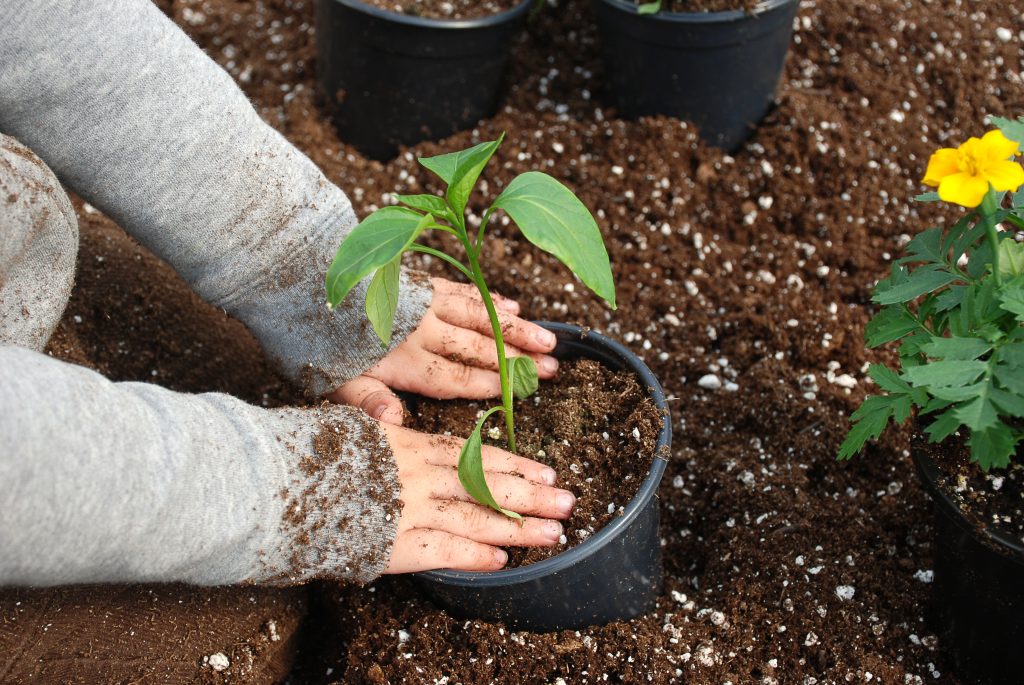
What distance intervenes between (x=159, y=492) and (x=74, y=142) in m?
0.55

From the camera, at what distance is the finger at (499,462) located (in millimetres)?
1236

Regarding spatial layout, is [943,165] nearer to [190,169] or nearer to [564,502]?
[564,502]

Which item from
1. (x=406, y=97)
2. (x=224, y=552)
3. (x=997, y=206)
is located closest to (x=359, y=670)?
(x=224, y=552)

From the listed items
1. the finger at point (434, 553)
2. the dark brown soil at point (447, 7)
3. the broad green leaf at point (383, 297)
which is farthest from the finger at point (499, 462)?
the dark brown soil at point (447, 7)

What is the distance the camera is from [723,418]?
160cm

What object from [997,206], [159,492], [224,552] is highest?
[997,206]

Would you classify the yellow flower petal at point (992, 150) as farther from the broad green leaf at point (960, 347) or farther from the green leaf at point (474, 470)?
the green leaf at point (474, 470)

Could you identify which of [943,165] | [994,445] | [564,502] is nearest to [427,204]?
[564,502]

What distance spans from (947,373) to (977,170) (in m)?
0.20

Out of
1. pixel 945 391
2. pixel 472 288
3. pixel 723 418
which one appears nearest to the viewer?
pixel 945 391

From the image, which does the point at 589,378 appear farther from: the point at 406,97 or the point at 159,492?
the point at 406,97

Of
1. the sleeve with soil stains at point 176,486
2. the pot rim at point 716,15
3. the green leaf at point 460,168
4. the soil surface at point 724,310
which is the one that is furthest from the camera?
the pot rim at point 716,15

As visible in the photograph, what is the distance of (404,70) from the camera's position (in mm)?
2070

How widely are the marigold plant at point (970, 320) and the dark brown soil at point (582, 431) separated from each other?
271mm
